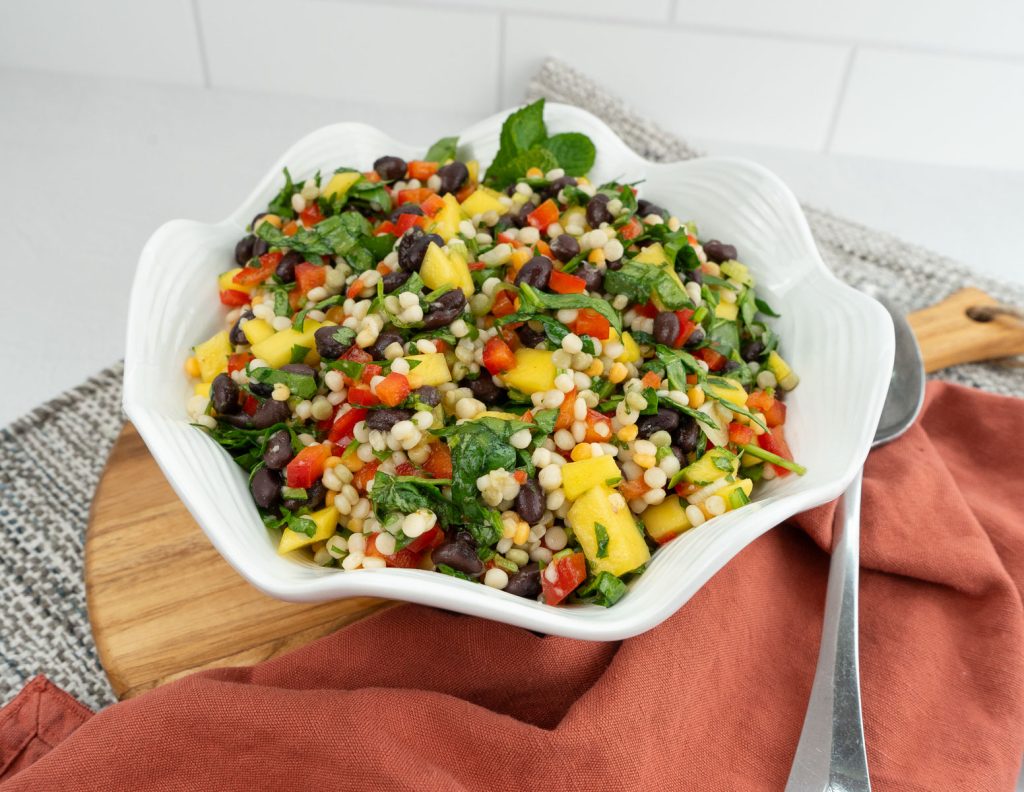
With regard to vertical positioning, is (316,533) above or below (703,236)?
below

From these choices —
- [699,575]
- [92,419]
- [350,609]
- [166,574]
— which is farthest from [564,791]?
[92,419]

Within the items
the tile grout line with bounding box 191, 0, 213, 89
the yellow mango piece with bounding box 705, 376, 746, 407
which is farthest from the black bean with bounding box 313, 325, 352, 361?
the tile grout line with bounding box 191, 0, 213, 89

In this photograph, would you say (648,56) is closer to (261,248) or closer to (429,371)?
(261,248)

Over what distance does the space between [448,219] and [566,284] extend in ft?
1.19

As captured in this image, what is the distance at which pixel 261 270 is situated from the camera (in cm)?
221

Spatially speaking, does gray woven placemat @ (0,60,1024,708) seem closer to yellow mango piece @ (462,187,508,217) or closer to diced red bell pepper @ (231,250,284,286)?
diced red bell pepper @ (231,250,284,286)

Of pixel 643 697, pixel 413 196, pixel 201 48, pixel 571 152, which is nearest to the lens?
pixel 643 697

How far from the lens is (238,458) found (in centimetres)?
199

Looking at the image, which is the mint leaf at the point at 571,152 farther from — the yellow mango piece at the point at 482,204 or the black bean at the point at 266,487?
the black bean at the point at 266,487

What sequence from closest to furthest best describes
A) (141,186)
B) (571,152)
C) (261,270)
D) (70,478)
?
(261,270)
(70,478)
(571,152)
(141,186)

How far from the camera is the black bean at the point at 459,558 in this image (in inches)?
66.4

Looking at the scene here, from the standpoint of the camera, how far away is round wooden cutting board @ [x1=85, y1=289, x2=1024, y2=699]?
6.47ft

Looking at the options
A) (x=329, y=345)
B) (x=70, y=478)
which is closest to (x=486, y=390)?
(x=329, y=345)

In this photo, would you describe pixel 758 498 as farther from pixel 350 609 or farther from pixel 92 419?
pixel 92 419
